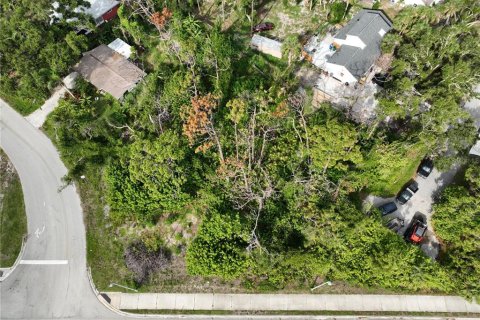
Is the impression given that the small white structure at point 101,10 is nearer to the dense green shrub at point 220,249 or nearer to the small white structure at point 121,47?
the small white structure at point 121,47

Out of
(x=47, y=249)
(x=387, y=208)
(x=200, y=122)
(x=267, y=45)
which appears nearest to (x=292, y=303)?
(x=387, y=208)

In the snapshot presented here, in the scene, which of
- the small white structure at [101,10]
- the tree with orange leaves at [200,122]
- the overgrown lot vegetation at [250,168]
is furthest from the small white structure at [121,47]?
the tree with orange leaves at [200,122]

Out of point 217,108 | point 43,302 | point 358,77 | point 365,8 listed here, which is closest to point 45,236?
point 43,302

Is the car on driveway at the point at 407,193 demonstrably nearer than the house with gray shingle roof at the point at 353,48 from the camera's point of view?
Yes

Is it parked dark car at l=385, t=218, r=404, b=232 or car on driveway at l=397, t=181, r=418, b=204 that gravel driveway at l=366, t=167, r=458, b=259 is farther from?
car on driveway at l=397, t=181, r=418, b=204

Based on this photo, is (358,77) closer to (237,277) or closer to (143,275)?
(237,277)

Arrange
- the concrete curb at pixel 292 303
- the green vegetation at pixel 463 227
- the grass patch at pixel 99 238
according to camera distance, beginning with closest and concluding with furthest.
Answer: the green vegetation at pixel 463 227
the concrete curb at pixel 292 303
the grass patch at pixel 99 238
